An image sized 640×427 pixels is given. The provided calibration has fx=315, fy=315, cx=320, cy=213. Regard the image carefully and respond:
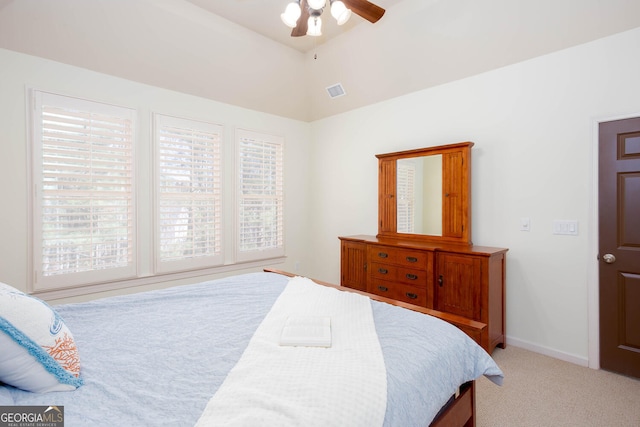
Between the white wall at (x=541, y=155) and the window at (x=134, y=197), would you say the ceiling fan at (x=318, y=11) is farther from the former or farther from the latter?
the window at (x=134, y=197)

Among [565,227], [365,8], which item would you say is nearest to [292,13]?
[365,8]

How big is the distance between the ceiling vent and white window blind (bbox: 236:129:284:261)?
975 millimetres

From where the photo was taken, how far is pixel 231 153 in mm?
4023

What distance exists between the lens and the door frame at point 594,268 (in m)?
2.50

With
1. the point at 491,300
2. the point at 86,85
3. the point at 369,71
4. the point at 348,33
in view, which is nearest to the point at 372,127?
the point at 369,71

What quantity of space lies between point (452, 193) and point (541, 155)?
0.80 meters

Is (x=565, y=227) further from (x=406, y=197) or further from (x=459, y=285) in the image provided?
(x=406, y=197)

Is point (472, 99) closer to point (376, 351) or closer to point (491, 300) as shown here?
point (491, 300)

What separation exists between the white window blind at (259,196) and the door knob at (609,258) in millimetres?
3519

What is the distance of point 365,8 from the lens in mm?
2125

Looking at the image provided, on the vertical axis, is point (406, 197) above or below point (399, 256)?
above

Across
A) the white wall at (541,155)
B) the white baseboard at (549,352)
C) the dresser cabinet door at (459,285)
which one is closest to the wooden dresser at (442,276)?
the dresser cabinet door at (459,285)

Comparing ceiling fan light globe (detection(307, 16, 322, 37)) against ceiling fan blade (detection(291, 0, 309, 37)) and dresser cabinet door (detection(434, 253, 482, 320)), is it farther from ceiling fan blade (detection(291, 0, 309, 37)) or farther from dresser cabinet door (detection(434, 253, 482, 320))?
dresser cabinet door (detection(434, 253, 482, 320))

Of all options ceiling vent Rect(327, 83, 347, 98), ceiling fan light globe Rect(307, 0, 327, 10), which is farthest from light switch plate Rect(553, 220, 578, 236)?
ceiling vent Rect(327, 83, 347, 98)
